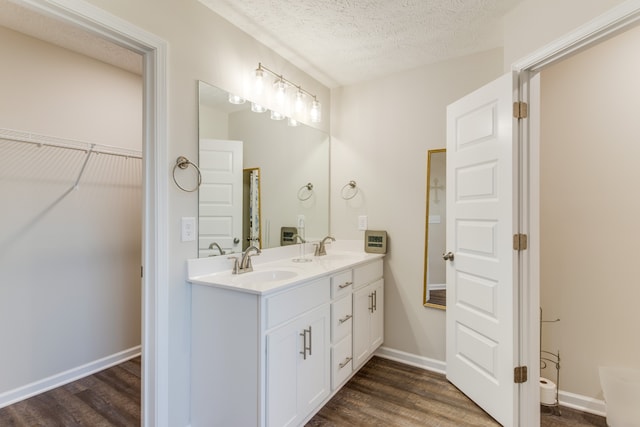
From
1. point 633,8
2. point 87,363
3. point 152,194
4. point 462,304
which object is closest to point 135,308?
point 87,363

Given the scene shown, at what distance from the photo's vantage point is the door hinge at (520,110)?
1753mm

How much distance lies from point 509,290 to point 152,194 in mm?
1995

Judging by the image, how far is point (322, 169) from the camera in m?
2.92

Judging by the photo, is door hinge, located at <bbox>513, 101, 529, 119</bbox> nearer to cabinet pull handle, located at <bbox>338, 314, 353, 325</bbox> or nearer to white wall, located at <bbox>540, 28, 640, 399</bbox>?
white wall, located at <bbox>540, 28, 640, 399</bbox>

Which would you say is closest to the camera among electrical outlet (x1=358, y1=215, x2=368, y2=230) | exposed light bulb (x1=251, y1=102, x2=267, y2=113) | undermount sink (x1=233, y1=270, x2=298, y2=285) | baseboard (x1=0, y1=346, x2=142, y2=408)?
undermount sink (x1=233, y1=270, x2=298, y2=285)

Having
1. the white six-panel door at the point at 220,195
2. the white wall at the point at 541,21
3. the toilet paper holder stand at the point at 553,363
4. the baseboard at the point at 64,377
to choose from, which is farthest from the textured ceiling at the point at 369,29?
the baseboard at the point at 64,377

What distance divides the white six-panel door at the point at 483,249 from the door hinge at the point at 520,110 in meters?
0.03

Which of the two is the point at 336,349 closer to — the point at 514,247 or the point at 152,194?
the point at 514,247

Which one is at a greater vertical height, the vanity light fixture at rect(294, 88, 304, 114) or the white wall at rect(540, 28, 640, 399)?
the vanity light fixture at rect(294, 88, 304, 114)

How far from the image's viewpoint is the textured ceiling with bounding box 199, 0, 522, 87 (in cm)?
182

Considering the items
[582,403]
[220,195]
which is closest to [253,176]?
[220,195]

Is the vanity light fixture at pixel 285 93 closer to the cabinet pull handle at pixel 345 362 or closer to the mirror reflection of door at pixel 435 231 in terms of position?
the mirror reflection of door at pixel 435 231

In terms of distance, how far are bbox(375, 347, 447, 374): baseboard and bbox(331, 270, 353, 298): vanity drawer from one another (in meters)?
0.93

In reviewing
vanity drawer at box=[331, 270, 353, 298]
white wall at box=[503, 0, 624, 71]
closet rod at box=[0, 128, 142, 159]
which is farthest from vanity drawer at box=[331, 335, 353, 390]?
closet rod at box=[0, 128, 142, 159]
